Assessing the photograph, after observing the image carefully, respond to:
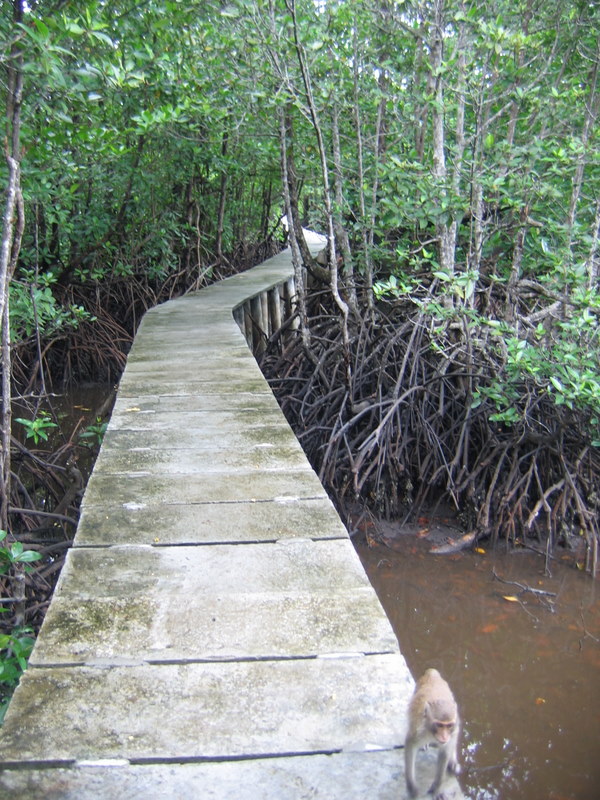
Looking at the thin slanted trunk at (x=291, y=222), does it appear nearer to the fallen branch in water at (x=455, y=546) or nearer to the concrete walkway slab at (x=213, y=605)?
the fallen branch in water at (x=455, y=546)

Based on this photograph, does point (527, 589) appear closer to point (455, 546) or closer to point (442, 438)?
point (455, 546)

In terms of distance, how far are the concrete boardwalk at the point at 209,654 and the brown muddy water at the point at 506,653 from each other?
1361mm

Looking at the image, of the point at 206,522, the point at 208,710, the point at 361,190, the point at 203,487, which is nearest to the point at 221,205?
the point at 361,190

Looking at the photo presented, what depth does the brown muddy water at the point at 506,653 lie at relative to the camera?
283 cm

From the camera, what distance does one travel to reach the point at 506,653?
11.8 feet

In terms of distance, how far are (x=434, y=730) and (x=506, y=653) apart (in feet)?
8.59

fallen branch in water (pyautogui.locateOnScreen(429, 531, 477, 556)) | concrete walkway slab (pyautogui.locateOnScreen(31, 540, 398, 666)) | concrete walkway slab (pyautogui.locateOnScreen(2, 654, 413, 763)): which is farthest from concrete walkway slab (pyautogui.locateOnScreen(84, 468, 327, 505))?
fallen branch in water (pyautogui.locateOnScreen(429, 531, 477, 556))

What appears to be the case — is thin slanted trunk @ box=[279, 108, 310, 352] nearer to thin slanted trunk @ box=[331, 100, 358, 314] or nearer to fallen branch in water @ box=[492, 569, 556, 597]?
thin slanted trunk @ box=[331, 100, 358, 314]

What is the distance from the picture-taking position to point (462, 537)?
4660 mm

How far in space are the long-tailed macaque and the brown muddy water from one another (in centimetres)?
178

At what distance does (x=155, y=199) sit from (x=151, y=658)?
7.53 metres

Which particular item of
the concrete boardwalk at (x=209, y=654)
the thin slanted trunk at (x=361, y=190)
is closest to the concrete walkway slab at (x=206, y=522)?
the concrete boardwalk at (x=209, y=654)

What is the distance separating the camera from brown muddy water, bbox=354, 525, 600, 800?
2834 mm

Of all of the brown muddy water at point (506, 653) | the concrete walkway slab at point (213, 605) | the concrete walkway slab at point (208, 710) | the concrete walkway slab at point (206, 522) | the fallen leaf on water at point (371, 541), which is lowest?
the brown muddy water at point (506, 653)
